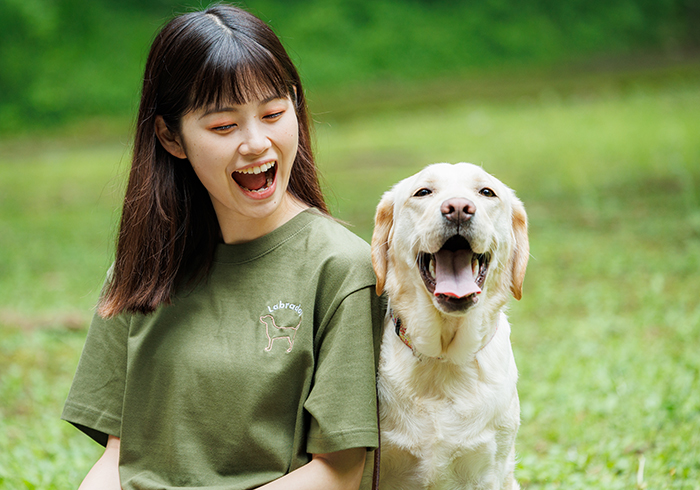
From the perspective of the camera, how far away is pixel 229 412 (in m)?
2.08

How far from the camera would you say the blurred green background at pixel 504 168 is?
13.0 ft

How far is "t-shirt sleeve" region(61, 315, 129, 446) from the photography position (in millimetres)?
2295

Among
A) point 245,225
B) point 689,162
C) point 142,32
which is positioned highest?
point 142,32

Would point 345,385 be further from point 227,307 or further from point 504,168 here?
point 504,168

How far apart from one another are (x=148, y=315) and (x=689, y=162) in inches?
377

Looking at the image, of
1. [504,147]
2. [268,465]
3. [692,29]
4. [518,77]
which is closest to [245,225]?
[268,465]

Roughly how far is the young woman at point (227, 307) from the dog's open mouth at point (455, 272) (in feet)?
0.62

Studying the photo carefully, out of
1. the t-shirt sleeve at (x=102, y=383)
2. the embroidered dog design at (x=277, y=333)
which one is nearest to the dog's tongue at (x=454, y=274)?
the embroidered dog design at (x=277, y=333)

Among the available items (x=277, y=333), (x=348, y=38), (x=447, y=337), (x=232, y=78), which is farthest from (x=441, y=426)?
(x=348, y=38)

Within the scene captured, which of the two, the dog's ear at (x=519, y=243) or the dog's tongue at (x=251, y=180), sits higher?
the dog's tongue at (x=251, y=180)

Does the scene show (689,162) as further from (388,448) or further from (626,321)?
(388,448)

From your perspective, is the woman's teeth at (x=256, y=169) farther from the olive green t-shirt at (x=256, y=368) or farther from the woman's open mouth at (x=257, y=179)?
the olive green t-shirt at (x=256, y=368)

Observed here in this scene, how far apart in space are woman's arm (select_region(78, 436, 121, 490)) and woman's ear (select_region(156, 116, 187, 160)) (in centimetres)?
92

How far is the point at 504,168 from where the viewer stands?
11375 mm
